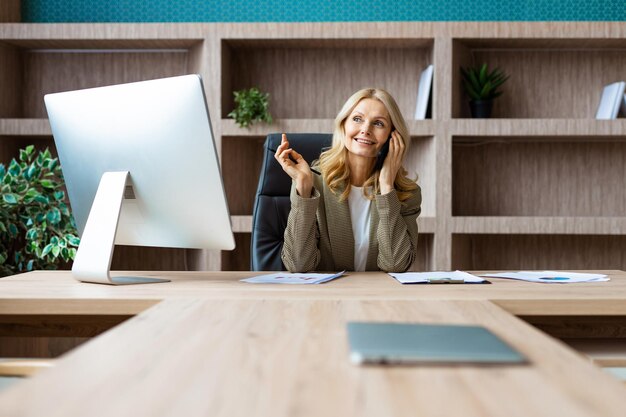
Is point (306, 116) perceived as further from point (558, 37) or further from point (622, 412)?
point (622, 412)

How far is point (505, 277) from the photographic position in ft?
5.35

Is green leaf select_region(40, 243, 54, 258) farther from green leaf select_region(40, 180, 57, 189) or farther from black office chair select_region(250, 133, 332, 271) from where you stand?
black office chair select_region(250, 133, 332, 271)

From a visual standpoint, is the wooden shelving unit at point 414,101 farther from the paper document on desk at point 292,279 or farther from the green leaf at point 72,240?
the paper document on desk at point 292,279

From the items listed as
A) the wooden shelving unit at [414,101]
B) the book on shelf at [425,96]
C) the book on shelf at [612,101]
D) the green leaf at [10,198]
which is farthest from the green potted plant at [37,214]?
the book on shelf at [612,101]

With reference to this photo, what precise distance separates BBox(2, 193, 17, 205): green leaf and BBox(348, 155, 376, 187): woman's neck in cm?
144

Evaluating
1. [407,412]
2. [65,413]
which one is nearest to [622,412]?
[407,412]

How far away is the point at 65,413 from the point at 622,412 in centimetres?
45

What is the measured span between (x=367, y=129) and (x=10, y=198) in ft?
4.99

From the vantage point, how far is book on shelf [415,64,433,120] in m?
3.22

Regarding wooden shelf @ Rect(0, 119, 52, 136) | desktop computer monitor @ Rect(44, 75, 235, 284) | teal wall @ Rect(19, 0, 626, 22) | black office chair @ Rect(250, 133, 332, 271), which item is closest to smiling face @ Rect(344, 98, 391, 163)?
black office chair @ Rect(250, 133, 332, 271)

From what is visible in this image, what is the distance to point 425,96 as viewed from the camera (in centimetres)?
323

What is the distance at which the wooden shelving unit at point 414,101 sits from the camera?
3.31 meters

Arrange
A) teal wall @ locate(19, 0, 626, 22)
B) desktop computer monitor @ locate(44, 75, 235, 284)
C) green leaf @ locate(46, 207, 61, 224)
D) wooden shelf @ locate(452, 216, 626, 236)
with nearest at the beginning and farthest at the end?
desktop computer monitor @ locate(44, 75, 235, 284), green leaf @ locate(46, 207, 61, 224), wooden shelf @ locate(452, 216, 626, 236), teal wall @ locate(19, 0, 626, 22)

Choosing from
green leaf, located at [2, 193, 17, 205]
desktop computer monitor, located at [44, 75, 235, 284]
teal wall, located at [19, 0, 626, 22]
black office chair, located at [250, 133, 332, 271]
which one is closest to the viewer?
desktop computer monitor, located at [44, 75, 235, 284]
